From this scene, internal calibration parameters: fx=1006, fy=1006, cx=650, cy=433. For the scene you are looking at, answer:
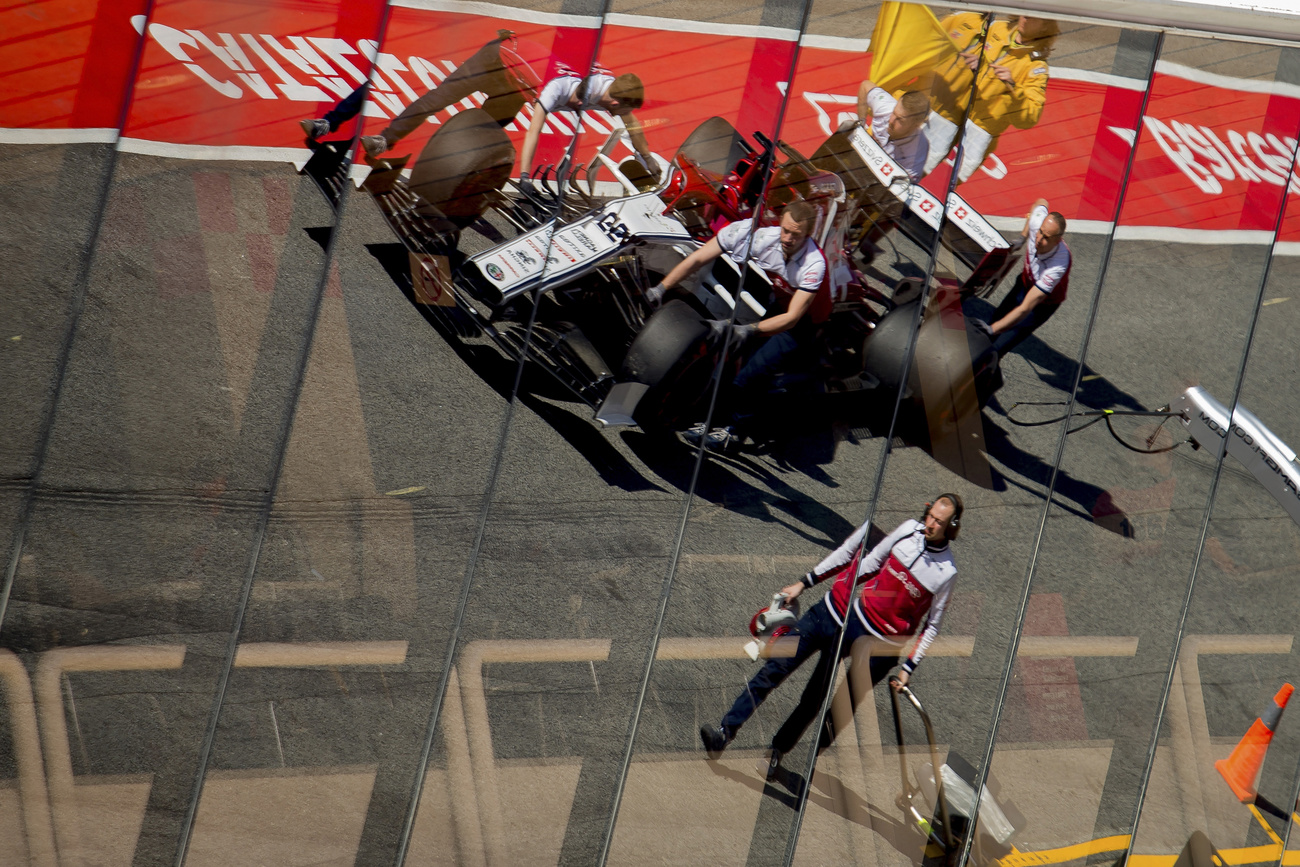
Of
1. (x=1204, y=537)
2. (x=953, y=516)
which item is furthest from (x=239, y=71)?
(x=1204, y=537)

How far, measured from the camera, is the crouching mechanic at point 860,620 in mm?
5617

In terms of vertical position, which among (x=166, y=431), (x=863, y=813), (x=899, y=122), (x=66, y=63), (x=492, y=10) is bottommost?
(x=863, y=813)

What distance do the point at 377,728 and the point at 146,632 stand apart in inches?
53.8

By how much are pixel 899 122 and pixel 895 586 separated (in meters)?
2.78

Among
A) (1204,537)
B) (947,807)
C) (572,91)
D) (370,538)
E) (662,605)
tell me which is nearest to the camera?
(370,538)

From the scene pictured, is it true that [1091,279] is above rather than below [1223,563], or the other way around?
above

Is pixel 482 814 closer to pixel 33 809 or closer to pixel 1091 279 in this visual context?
pixel 33 809

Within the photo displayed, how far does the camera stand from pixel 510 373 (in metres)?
5.65

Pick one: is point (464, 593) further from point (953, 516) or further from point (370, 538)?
point (953, 516)

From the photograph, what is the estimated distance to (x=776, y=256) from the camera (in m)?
5.69

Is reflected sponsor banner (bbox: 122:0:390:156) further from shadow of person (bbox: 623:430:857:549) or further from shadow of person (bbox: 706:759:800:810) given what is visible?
shadow of person (bbox: 706:759:800:810)

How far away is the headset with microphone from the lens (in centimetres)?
577

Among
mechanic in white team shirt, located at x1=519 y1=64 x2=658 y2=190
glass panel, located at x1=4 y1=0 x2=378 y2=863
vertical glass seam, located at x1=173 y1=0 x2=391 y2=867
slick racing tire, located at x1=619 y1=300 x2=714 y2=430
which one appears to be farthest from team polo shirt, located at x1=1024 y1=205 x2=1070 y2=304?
glass panel, located at x1=4 y1=0 x2=378 y2=863

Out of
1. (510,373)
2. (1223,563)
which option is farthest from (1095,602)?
(510,373)
